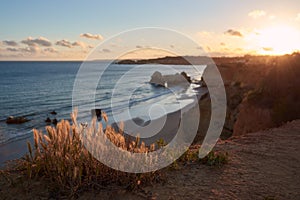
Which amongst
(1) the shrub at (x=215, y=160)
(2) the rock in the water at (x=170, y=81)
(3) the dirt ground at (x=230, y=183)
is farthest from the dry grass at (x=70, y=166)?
(2) the rock in the water at (x=170, y=81)

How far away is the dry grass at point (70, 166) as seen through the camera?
4.28m

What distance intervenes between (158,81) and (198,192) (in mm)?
63665

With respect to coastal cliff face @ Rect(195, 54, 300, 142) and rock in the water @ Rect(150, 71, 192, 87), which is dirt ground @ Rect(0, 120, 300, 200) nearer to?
coastal cliff face @ Rect(195, 54, 300, 142)

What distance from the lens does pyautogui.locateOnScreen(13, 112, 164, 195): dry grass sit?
4.28m

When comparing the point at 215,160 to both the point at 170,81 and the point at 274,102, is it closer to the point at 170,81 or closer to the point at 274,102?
the point at 274,102

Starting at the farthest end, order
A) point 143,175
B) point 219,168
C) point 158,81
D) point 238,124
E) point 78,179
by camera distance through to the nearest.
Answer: point 158,81 < point 238,124 < point 219,168 < point 143,175 < point 78,179

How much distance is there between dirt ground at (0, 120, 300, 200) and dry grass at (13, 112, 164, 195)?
0.57 feet

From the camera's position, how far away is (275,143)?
736 centimetres

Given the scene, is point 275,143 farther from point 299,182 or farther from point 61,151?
point 61,151

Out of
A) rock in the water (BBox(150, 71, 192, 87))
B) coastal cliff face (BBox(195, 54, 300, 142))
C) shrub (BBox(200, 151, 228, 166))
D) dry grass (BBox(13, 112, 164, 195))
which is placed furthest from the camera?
rock in the water (BBox(150, 71, 192, 87))

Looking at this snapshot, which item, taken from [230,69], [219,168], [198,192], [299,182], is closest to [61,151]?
[198,192]

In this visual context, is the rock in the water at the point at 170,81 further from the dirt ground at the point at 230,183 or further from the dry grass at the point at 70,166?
the dry grass at the point at 70,166

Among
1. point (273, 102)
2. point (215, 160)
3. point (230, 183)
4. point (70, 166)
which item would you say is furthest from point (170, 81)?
point (70, 166)

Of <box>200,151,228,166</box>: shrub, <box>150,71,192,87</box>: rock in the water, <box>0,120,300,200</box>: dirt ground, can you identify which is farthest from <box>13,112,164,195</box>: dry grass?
<box>150,71,192,87</box>: rock in the water
